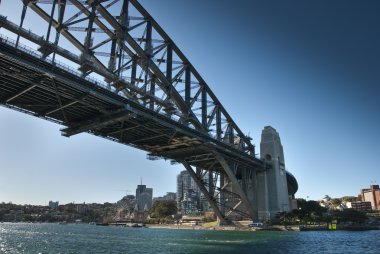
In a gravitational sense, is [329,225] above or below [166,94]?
below

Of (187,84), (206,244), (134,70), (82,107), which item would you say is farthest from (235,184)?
(82,107)

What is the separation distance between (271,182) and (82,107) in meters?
61.1

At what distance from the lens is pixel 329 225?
289 feet

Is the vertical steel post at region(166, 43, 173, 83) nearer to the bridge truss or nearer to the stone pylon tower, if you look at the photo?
the bridge truss

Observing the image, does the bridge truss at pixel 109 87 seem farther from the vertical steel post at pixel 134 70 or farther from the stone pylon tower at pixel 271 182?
the stone pylon tower at pixel 271 182

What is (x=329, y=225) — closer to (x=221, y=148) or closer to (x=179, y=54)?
(x=221, y=148)

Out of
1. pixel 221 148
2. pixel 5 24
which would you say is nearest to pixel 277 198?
pixel 221 148

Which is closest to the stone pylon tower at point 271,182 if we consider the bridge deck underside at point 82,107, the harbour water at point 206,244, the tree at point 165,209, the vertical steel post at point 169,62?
the harbour water at point 206,244

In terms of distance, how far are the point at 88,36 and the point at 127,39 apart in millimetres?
6885

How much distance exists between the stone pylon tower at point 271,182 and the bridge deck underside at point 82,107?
33841 mm

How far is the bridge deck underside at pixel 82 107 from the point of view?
31000 mm

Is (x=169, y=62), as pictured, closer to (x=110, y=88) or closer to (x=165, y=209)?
(x=110, y=88)

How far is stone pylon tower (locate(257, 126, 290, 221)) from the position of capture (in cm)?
8775

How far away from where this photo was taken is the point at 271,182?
89.3 m
